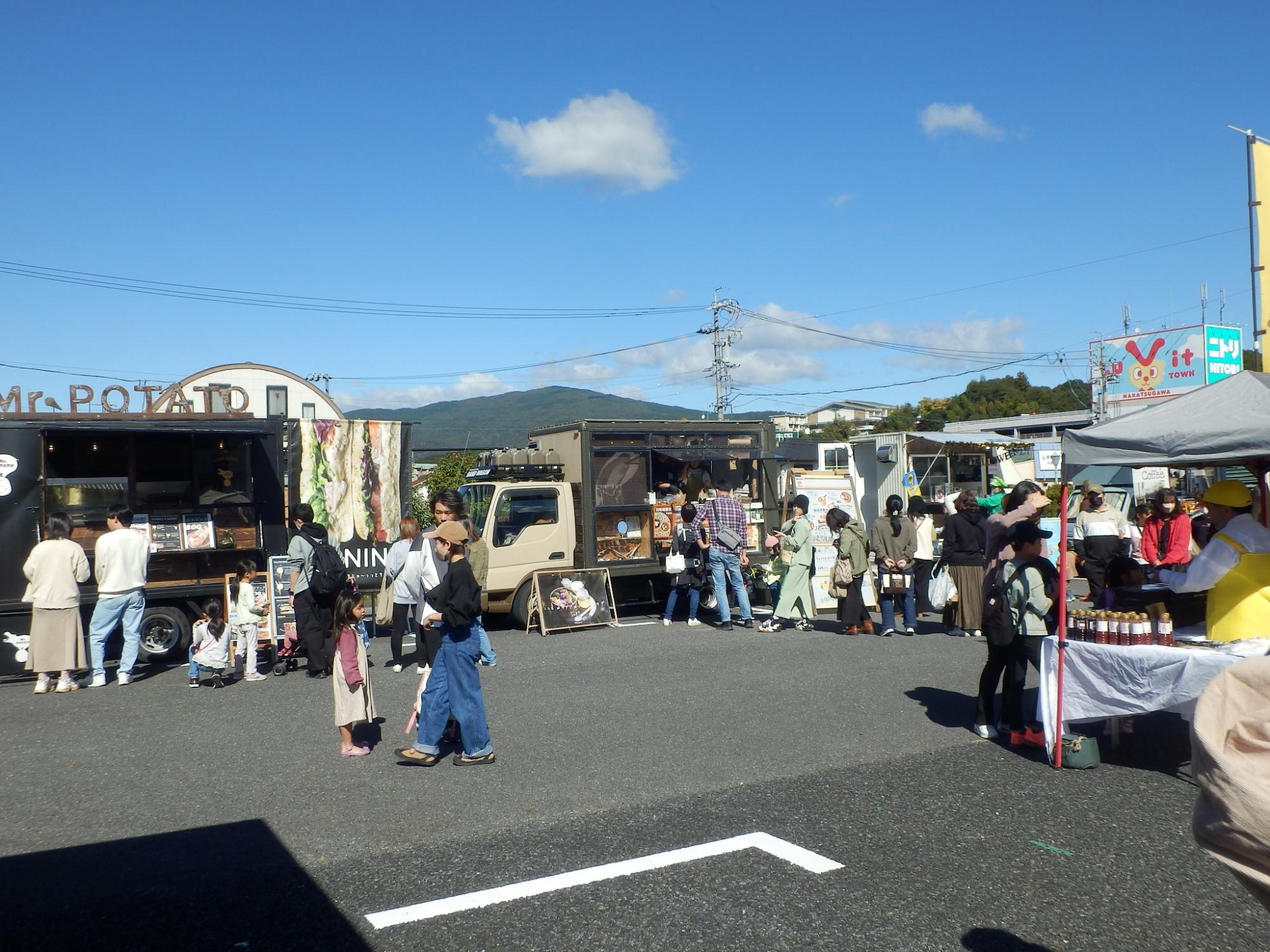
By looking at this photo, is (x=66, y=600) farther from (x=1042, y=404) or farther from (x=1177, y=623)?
(x=1042, y=404)

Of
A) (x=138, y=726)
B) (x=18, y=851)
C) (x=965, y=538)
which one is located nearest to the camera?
(x=18, y=851)

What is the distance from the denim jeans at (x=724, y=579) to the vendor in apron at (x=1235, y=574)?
7075mm

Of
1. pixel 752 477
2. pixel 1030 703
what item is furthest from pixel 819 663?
pixel 752 477

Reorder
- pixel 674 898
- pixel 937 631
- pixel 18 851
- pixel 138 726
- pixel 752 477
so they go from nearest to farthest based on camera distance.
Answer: pixel 674 898 → pixel 18 851 → pixel 138 726 → pixel 937 631 → pixel 752 477

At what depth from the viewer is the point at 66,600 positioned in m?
9.73

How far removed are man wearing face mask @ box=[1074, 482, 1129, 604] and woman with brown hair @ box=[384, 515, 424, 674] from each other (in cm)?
728

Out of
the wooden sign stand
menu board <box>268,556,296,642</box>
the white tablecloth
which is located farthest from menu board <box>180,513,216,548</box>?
the white tablecloth

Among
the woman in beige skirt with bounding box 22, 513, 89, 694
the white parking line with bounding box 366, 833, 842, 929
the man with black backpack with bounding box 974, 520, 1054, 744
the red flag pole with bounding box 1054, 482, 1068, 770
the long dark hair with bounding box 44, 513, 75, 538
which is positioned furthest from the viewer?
the long dark hair with bounding box 44, 513, 75, 538

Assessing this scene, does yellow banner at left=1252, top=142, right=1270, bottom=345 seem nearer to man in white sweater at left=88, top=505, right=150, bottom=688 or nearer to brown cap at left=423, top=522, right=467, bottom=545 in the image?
brown cap at left=423, top=522, right=467, bottom=545

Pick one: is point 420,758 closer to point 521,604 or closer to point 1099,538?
point 521,604

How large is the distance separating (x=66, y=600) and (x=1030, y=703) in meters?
9.08

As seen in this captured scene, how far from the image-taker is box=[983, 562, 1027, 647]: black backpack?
22.5ft

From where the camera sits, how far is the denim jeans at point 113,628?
1005cm

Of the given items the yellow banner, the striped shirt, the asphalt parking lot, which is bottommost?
the asphalt parking lot
